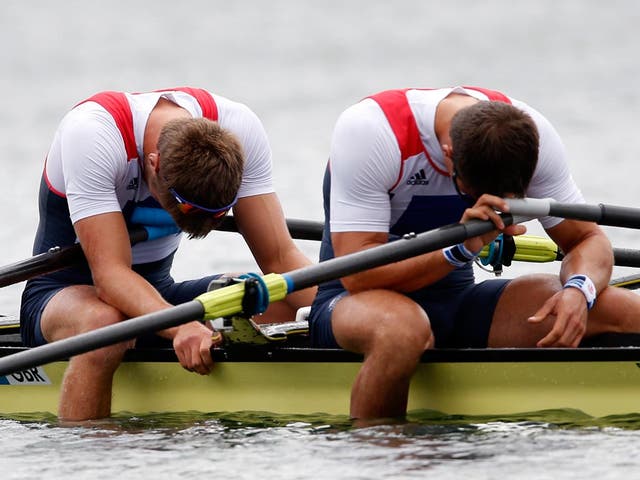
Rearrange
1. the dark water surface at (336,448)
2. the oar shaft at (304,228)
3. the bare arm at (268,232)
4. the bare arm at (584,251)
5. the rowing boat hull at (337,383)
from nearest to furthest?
1. the dark water surface at (336,448)
2. the rowing boat hull at (337,383)
3. the bare arm at (584,251)
4. the bare arm at (268,232)
5. the oar shaft at (304,228)

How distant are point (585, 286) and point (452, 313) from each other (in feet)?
2.04

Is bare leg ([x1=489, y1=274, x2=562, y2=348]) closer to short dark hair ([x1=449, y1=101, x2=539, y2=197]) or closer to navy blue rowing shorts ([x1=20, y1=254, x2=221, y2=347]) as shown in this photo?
short dark hair ([x1=449, y1=101, x2=539, y2=197])

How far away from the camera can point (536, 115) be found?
5.69 m

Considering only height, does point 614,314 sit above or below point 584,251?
below

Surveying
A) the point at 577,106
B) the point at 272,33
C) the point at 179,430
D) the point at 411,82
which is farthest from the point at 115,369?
the point at 272,33

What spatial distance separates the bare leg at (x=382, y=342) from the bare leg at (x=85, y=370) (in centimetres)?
113

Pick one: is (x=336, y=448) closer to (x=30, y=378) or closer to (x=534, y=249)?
(x=534, y=249)

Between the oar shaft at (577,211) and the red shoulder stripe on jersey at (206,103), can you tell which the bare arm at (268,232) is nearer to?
the red shoulder stripe on jersey at (206,103)

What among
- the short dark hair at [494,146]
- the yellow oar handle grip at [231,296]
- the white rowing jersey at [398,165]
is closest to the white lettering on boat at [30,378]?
the yellow oar handle grip at [231,296]

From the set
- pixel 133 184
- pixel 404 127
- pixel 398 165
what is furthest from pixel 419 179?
pixel 133 184

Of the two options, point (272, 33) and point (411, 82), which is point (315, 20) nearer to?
point (272, 33)

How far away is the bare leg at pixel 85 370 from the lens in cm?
618

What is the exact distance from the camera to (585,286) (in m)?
5.65

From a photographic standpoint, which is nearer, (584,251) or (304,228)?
(584,251)
